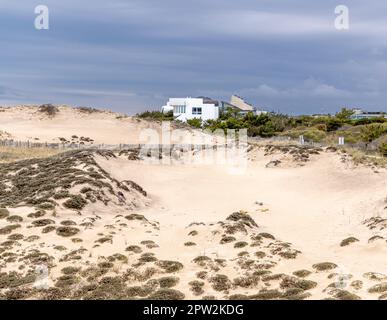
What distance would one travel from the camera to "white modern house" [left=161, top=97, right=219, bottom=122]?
112750 mm

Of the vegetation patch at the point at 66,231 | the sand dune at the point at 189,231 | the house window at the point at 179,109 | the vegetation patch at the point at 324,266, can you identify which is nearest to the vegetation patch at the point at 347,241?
the sand dune at the point at 189,231

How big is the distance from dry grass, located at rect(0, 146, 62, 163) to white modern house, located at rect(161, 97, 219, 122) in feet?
172

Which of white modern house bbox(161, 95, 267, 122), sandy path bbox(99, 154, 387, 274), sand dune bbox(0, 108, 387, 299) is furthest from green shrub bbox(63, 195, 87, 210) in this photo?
white modern house bbox(161, 95, 267, 122)

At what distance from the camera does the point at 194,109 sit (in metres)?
113

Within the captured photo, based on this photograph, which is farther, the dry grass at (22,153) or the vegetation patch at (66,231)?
the dry grass at (22,153)

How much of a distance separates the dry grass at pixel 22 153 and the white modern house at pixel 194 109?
172 ft

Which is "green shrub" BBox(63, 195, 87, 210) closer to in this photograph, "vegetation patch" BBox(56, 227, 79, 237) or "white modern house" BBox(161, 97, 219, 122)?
"vegetation patch" BBox(56, 227, 79, 237)

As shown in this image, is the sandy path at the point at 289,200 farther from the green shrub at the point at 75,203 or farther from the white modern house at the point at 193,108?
the white modern house at the point at 193,108

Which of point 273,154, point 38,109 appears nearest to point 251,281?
point 273,154

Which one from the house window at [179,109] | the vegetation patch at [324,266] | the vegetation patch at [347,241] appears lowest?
the vegetation patch at [347,241]

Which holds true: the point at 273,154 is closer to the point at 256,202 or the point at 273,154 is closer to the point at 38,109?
the point at 256,202

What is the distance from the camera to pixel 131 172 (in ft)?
151

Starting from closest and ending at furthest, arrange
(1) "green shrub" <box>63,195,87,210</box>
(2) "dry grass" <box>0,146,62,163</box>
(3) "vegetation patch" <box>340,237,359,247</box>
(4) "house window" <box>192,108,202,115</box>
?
(3) "vegetation patch" <box>340,237,359,247</box>, (1) "green shrub" <box>63,195,87,210</box>, (2) "dry grass" <box>0,146,62,163</box>, (4) "house window" <box>192,108,202,115</box>

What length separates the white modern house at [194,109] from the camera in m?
113
